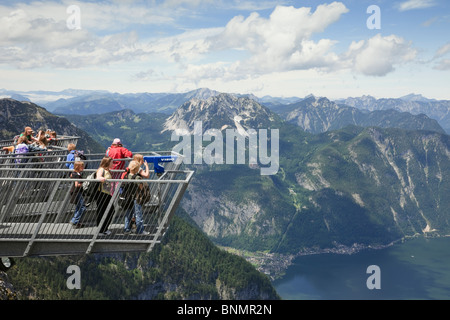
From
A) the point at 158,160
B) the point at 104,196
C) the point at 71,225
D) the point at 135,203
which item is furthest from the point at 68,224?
the point at 158,160

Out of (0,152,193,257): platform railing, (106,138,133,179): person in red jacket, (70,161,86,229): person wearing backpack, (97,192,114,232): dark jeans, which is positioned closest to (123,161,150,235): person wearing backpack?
(0,152,193,257): platform railing

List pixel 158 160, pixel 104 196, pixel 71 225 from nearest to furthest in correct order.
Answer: pixel 104 196 < pixel 71 225 < pixel 158 160

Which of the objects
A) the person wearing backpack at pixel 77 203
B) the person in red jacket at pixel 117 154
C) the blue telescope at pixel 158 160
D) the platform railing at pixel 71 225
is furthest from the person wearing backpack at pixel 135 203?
the person in red jacket at pixel 117 154

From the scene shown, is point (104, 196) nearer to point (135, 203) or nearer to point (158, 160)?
point (135, 203)

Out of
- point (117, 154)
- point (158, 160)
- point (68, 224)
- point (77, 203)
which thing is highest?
point (117, 154)

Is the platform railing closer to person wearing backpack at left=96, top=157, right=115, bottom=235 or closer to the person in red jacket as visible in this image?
person wearing backpack at left=96, top=157, right=115, bottom=235

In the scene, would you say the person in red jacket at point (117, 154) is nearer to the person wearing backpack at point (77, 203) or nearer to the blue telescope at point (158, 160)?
the blue telescope at point (158, 160)

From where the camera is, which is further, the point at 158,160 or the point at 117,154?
the point at 117,154

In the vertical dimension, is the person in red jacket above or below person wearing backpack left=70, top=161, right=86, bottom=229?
above
